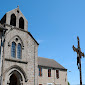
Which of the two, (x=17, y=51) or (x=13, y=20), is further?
(x=13, y=20)

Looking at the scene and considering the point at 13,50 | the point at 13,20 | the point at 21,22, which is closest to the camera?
the point at 13,50

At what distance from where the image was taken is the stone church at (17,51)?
18.1 m

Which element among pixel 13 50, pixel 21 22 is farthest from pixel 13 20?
pixel 13 50

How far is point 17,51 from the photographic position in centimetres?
1992

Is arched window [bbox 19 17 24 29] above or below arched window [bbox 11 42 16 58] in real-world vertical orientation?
above

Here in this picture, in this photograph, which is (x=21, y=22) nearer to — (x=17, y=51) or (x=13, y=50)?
(x=17, y=51)

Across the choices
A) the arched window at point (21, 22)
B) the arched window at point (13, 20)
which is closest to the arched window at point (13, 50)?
the arched window at point (13, 20)

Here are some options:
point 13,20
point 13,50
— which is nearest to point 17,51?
point 13,50

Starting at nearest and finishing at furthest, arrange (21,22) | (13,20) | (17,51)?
(17,51) < (13,20) < (21,22)

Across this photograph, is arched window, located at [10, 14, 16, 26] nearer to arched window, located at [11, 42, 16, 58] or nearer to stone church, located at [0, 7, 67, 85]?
stone church, located at [0, 7, 67, 85]

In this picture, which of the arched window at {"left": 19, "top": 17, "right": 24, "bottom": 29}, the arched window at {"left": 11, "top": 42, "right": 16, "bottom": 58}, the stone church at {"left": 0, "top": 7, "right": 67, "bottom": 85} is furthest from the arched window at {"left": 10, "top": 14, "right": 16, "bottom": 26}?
the arched window at {"left": 11, "top": 42, "right": 16, "bottom": 58}

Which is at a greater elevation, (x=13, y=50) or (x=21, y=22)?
(x=21, y=22)

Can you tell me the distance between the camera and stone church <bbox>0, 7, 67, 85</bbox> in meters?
18.1

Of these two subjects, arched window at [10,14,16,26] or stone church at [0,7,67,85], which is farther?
arched window at [10,14,16,26]
